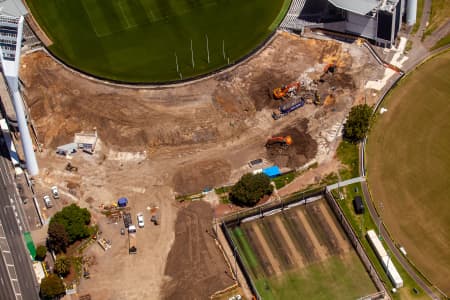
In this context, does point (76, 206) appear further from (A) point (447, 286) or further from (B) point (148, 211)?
(A) point (447, 286)

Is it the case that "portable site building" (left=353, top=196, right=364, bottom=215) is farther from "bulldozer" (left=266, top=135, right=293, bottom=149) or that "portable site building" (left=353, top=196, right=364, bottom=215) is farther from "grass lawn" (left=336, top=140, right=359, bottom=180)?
"bulldozer" (left=266, top=135, right=293, bottom=149)

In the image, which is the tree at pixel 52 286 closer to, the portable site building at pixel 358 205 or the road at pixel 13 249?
the road at pixel 13 249

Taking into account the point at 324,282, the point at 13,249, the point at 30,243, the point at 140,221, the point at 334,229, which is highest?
the point at 13,249

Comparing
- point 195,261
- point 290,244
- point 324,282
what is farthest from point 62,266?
point 324,282

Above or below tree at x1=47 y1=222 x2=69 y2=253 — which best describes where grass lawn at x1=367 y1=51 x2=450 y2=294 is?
below

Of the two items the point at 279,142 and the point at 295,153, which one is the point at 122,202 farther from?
the point at 295,153

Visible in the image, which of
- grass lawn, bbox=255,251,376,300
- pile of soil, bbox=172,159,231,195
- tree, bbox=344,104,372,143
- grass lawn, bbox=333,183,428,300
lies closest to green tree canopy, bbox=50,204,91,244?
pile of soil, bbox=172,159,231,195
